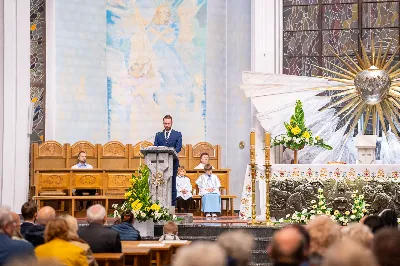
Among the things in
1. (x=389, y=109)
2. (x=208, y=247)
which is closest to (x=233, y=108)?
(x=389, y=109)

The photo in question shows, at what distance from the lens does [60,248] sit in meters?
6.77

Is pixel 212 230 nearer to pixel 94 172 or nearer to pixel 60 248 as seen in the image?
pixel 94 172

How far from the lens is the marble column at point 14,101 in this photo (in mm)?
17203

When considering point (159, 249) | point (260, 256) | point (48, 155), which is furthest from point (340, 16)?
point (159, 249)

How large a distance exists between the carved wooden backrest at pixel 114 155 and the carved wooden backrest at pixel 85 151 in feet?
0.49

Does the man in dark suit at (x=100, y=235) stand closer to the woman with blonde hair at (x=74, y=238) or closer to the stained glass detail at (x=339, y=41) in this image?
the woman with blonde hair at (x=74, y=238)

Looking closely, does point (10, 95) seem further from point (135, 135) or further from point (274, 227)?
point (274, 227)

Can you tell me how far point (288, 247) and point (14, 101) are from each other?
532 inches

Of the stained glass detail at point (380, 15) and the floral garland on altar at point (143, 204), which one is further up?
the stained glass detail at point (380, 15)

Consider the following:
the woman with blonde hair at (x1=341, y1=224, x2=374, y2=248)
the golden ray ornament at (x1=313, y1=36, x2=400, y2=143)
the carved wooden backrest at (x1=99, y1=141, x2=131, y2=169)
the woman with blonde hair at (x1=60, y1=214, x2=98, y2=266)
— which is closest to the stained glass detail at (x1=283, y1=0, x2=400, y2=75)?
the golden ray ornament at (x1=313, y1=36, x2=400, y2=143)

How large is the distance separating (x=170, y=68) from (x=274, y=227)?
7.87m

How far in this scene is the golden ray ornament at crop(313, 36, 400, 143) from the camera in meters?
16.8

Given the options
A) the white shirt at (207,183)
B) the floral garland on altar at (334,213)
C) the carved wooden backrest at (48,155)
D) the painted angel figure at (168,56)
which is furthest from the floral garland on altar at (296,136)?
the carved wooden backrest at (48,155)

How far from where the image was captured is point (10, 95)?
17.3m
